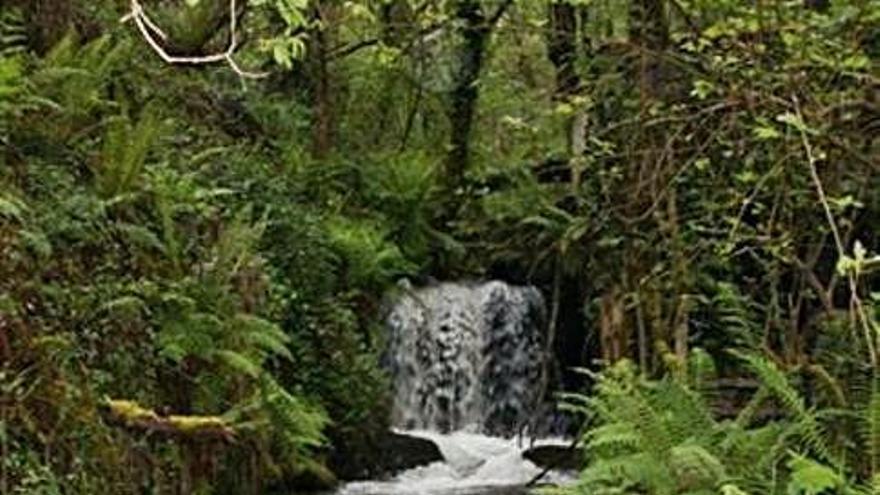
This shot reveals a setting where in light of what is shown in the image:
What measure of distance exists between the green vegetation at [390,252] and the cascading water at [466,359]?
1.21 ft

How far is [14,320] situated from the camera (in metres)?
7.18

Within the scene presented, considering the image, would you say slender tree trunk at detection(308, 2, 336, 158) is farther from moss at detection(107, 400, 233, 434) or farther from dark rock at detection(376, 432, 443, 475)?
moss at detection(107, 400, 233, 434)

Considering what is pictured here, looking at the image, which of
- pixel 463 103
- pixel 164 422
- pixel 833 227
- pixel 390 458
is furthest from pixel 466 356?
pixel 833 227

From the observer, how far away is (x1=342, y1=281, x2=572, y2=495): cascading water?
13.8 m

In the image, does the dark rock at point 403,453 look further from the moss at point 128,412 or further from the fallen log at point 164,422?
the moss at point 128,412

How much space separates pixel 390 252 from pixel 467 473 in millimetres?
2700

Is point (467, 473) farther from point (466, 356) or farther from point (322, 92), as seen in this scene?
point (322, 92)

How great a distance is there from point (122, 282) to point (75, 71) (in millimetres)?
1823

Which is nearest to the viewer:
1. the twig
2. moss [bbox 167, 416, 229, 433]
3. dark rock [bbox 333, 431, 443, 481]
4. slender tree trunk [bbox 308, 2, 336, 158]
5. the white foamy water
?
the twig

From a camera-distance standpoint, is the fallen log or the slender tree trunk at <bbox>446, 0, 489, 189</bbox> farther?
the slender tree trunk at <bbox>446, 0, 489, 189</bbox>

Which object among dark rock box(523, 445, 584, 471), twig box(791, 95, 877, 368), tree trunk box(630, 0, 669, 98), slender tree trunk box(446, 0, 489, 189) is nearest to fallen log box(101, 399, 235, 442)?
tree trunk box(630, 0, 669, 98)

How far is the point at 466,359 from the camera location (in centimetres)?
1409

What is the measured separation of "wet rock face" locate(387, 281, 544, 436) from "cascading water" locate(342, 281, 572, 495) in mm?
10

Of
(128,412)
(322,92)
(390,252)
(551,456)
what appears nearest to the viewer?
(128,412)
